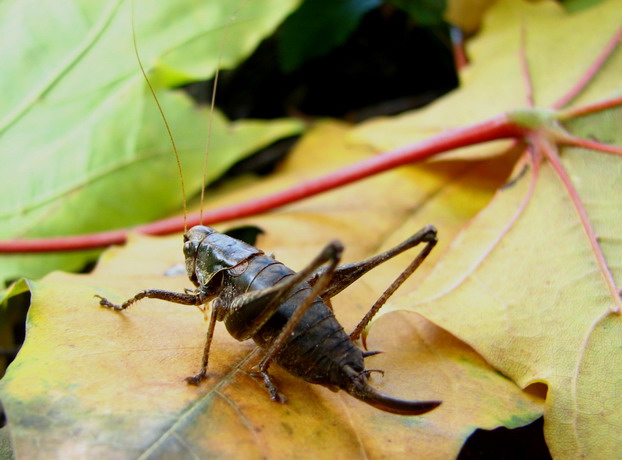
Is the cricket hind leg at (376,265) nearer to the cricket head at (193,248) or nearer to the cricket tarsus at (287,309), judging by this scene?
the cricket tarsus at (287,309)

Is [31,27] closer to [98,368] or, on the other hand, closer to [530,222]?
[98,368]

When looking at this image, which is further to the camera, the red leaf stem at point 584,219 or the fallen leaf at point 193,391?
the red leaf stem at point 584,219

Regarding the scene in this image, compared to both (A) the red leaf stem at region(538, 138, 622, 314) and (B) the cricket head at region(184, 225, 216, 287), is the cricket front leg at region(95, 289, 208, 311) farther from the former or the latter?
(A) the red leaf stem at region(538, 138, 622, 314)

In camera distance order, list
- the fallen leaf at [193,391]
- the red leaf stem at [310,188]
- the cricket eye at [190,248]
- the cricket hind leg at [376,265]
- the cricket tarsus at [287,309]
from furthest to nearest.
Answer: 1. the red leaf stem at [310,188]
2. the cricket eye at [190,248]
3. the cricket hind leg at [376,265]
4. the cricket tarsus at [287,309]
5. the fallen leaf at [193,391]

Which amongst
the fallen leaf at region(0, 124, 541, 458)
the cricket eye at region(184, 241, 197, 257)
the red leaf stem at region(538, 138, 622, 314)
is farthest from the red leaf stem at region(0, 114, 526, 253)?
the cricket eye at region(184, 241, 197, 257)

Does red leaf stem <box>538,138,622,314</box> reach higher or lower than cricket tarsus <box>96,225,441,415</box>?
higher

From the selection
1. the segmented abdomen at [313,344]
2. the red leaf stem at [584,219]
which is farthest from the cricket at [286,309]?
the red leaf stem at [584,219]

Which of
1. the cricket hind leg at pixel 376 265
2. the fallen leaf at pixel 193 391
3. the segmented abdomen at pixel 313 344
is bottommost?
the fallen leaf at pixel 193 391
